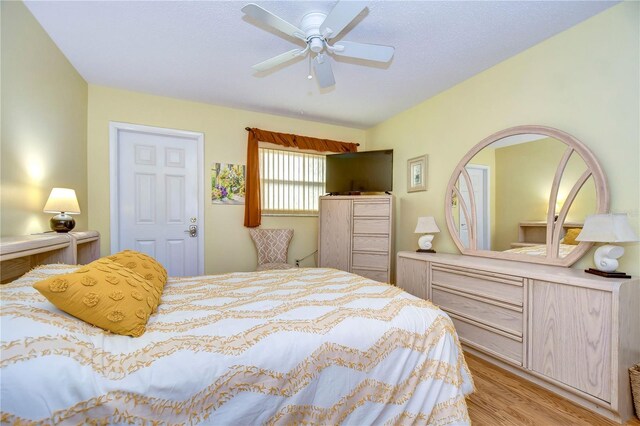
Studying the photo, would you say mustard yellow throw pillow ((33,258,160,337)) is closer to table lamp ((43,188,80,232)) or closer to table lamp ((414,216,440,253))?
table lamp ((43,188,80,232))

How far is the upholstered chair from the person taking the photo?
371 centimetres

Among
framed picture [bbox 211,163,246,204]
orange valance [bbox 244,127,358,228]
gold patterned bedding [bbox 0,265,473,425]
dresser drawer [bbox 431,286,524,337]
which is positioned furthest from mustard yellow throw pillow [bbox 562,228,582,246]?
framed picture [bbox 211,163,246,204]

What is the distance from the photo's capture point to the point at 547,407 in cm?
170

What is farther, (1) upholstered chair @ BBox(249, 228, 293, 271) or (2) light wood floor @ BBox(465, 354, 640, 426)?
(1) upholstered chair @ BBox(249, 228, 293, 271)

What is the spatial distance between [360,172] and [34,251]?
3286mm

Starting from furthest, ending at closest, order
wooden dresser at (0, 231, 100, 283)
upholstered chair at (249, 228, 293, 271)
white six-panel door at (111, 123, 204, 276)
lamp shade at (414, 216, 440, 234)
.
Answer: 1. upholstered chair at (249, 228, 293, 271)
2. white six-panel door at (111, 123, 204, 276)
3. lamp shade at (414, 216, 440, 234)
4. wooden dresser at (0, 231, 100, 283)

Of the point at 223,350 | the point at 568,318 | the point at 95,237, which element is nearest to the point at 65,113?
the point at 95,237

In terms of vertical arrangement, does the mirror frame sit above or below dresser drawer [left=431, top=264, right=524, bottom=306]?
above

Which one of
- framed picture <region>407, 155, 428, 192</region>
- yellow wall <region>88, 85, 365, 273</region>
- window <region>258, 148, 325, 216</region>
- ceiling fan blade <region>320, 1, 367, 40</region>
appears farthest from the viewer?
window <region>258, 148, 325, 216</region>

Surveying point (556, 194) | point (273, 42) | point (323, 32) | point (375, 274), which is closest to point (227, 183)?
point (273, 42)

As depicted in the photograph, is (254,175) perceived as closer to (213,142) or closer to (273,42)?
(213,142)

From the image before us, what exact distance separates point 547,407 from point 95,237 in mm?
3632

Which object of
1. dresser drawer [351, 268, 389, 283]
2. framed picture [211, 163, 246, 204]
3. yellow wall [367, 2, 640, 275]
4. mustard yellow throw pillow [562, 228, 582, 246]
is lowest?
dresser drawer [351, 268, 389, 283]

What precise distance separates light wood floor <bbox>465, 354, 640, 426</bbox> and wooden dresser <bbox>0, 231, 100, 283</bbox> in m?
2.47
